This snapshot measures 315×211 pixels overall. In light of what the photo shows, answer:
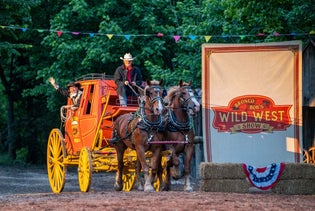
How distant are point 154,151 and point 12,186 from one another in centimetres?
829

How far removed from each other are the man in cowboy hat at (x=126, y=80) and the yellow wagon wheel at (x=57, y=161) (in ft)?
6.56

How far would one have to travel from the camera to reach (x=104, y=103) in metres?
23.7

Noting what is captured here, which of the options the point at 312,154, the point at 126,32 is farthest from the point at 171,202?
the point at 126,32

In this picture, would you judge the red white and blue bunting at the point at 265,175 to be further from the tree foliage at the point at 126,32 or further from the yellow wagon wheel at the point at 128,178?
the tree foliage at the point at 126,32

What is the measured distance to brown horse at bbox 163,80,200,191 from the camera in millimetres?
21688

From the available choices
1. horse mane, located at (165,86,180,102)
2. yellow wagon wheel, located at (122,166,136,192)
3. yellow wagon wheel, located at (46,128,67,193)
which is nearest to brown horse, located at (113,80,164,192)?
horse mane, located at (165,86,180,102)

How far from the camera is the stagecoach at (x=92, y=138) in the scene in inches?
914

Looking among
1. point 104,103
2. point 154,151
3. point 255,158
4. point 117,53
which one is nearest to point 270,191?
point 255,158

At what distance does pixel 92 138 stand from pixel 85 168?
114cm

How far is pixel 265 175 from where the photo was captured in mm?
20953

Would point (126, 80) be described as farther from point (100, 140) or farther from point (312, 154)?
point (312, 154)

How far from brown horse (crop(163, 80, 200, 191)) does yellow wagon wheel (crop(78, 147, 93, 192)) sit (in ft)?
5.51

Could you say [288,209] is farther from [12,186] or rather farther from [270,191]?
[12,186]

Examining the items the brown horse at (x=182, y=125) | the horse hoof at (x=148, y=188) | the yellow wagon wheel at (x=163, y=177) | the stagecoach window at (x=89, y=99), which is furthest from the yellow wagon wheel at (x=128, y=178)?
the horse hoof at (x=148, y=188)
